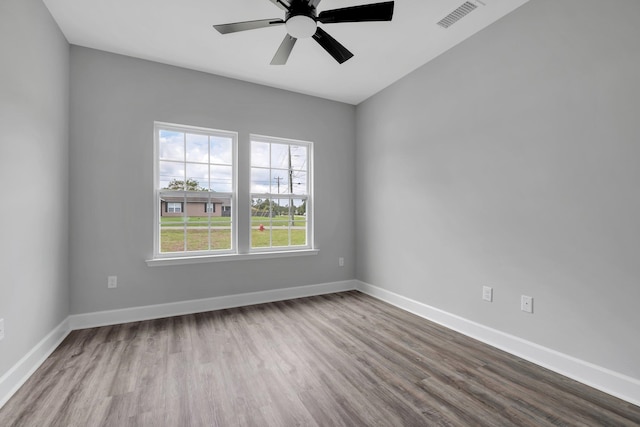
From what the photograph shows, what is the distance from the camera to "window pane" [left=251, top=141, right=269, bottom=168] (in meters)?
3.87

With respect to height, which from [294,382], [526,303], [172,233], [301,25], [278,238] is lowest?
[294,382]

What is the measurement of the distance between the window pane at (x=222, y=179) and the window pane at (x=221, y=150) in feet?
0.29

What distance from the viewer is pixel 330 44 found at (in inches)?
91.3

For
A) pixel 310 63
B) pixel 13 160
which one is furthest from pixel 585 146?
pixel 13 160

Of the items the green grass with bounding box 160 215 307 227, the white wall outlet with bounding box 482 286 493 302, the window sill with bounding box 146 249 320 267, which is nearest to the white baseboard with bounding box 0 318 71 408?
the window sill with bounding box 146 249 320 267

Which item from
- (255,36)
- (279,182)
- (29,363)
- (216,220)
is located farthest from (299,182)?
(29,363)

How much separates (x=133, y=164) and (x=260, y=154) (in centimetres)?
148

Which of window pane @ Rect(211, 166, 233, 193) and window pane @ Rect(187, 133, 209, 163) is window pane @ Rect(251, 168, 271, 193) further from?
window pane @ Rect(187, 133, 209, 163)

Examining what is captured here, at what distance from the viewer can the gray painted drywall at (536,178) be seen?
1859 millimetres

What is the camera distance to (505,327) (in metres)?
2.47

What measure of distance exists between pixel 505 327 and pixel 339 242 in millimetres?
2361

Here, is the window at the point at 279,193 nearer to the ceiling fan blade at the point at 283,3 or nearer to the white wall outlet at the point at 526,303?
the ceiling fan blade at the point at 283,3

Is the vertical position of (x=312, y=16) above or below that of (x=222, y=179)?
above

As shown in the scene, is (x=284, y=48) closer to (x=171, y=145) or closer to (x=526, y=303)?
(x=171, y=145)
